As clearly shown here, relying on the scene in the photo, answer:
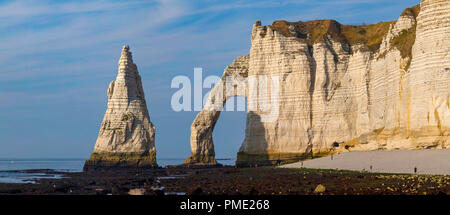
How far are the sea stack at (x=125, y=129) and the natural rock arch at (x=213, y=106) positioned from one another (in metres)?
4.28

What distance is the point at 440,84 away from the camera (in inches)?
1143

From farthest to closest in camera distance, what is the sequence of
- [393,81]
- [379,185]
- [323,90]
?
[323,90] → [393,81] → [379,185]

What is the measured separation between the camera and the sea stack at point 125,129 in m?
50.1

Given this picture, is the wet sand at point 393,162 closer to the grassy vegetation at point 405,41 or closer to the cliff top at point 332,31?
the grassy vegetation at point 405,41

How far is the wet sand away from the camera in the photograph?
25.3m

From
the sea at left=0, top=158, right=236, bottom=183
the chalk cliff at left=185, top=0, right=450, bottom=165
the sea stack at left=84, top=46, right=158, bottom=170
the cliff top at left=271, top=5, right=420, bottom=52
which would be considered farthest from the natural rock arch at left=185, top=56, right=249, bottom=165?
the sea at left=0, top=158, right=236, bottom=183

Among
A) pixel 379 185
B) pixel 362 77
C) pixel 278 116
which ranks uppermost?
pixel 362 77

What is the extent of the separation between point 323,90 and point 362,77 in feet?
12.7

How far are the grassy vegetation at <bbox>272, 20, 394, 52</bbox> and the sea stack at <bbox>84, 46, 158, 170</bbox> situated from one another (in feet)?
50.3
